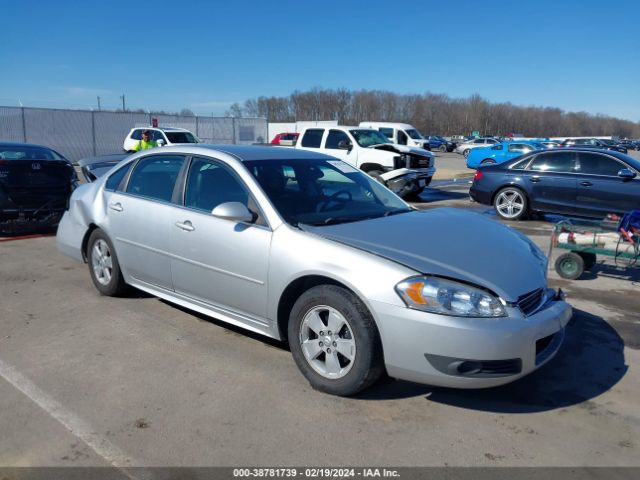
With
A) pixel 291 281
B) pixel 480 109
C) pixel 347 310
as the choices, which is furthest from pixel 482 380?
pixel 480 109

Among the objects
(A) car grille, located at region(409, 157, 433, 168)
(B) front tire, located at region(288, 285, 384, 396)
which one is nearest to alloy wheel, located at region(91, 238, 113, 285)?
(B) front tire, located at region(288, 285, 384, 396)

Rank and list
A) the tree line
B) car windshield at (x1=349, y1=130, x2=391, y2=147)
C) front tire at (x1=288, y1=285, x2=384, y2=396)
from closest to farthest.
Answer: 1. front tire at (x1=288, y1=285, x2=384, y2=396)
2. car windshield at (x1=349, y1=130, x2=391, y2=147)
3. the tree line

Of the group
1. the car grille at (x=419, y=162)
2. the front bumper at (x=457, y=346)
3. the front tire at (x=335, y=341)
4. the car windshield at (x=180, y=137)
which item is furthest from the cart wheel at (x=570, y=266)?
the car windshield at (x=180, y=137)

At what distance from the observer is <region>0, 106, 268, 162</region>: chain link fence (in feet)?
90.3

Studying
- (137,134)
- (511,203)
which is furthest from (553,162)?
(137,134)

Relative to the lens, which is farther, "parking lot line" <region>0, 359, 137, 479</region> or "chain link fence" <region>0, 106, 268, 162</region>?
"chain link fence" <region>0, 106, 268, 162</region>

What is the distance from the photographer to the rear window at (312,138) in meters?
15.2

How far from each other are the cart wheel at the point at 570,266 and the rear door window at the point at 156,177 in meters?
4.58

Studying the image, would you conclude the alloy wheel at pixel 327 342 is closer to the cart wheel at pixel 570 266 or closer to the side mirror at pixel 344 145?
the cart wheel at pixel 570 266

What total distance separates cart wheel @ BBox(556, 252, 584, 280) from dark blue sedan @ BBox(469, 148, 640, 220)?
3.85 metres

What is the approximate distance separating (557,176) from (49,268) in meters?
8.75

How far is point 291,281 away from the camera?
145 inches

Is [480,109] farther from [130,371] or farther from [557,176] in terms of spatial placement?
[130,371]

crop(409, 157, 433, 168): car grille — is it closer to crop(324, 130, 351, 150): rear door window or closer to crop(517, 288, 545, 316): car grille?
crop(324, 130, 351, 150): rear door window
